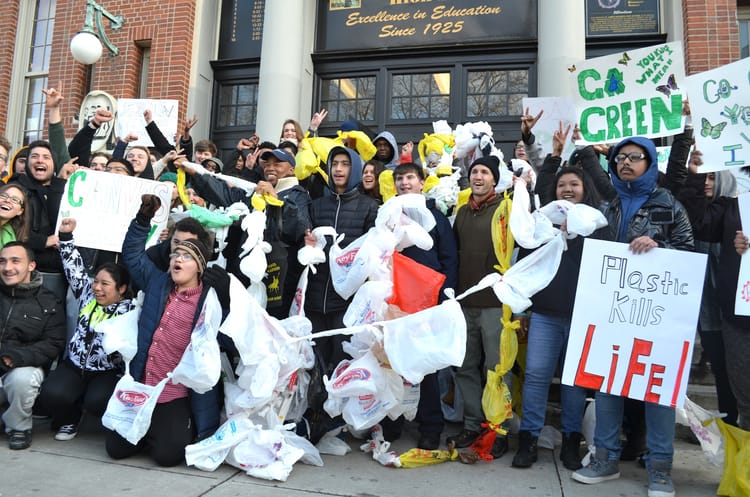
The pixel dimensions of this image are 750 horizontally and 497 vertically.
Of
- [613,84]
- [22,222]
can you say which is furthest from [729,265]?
[22,222]

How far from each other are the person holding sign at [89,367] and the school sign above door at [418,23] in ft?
20.3

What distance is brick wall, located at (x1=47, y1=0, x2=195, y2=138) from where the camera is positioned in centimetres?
907

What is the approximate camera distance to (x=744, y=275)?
3121mm

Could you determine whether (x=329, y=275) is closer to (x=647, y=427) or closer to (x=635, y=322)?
(x=635, y=322)

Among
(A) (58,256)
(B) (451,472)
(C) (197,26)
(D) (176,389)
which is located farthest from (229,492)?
(C) (197,26)

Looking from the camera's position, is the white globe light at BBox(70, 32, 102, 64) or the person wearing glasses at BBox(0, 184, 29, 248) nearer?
the person wearing glasses at BBox(0, 184, 29, 248)

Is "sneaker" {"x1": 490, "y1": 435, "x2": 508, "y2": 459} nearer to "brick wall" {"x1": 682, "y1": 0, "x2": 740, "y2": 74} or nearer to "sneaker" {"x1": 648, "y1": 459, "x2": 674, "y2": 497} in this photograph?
"sneaker" {"x1": 648, "y1": 459, "x2": 674, "y2": 497}

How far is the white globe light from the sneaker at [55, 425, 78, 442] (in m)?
6.29

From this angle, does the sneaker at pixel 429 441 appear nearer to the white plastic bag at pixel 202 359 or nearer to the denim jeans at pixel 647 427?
the denim jeans at pixel 647 427

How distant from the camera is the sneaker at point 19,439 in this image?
11.5ft

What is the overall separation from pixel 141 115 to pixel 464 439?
6.09 metres

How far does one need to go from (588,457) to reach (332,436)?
64.4 inches

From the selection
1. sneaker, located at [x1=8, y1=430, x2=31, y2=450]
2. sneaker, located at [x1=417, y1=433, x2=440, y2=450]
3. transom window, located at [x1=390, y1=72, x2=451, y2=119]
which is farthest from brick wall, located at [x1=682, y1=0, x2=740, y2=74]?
sneaker, located at [x1=8, y1=430, x2=31, y2=450]

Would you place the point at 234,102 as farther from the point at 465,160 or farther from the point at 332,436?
the point at 332,436
